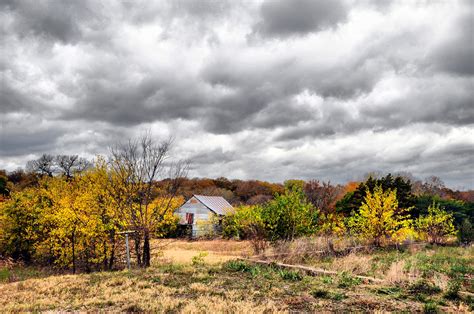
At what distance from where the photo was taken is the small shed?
47.4m

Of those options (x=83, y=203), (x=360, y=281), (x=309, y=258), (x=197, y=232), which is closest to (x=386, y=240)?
(x=309, y=258)

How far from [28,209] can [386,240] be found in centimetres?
2258

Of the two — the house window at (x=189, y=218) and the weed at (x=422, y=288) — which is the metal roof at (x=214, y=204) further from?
the weed at (x=422, y=288)

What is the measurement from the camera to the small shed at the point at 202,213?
155ft

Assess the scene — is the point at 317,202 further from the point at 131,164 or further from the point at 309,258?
the point at 131,164

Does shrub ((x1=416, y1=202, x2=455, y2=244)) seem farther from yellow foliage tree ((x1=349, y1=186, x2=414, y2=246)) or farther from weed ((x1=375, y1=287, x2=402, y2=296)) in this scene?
weed ((x1=375, y1=287, x2=402, y2=296))

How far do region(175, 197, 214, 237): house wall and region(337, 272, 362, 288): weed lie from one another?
117 ft

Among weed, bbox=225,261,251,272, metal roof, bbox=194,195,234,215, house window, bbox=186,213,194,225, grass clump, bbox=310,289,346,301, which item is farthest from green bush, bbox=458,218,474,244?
house window, bbox=186,213,194,225

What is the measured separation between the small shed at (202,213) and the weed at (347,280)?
1404 inches

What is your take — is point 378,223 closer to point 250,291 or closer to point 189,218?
point 250,291

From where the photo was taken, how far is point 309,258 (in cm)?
1752

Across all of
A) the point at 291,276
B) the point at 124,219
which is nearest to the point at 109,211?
the point at 124,219

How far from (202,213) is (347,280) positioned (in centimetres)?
4090

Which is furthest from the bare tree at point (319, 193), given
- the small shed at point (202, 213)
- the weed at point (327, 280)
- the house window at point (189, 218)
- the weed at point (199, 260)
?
the weed at point (327, 280)
